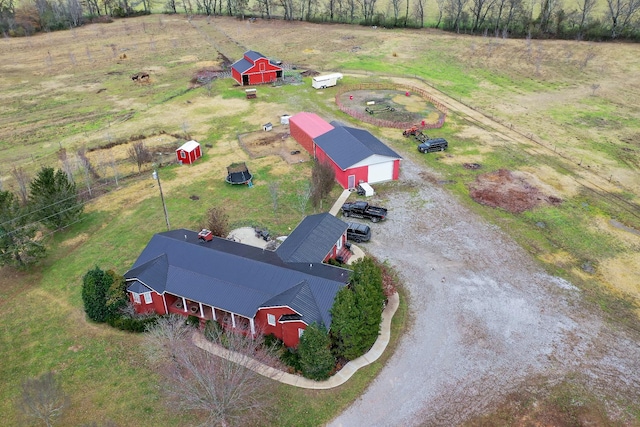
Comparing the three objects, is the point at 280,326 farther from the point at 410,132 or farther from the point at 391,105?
the point at 391,105

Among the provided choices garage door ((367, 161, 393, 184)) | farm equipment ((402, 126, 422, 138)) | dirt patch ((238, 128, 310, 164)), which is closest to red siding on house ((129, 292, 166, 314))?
garage door ((367, 161, 393, 184))

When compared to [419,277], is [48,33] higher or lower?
higher

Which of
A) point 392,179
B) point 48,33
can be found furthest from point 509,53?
point 48,33

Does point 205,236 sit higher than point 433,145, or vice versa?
point 205,236

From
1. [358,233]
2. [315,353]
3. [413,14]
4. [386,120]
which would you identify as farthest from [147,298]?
[413,14]

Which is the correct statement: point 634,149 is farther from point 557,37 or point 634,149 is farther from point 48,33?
point 48,33

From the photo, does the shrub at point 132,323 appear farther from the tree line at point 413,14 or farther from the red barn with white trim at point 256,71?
the tree line at point 413,14
